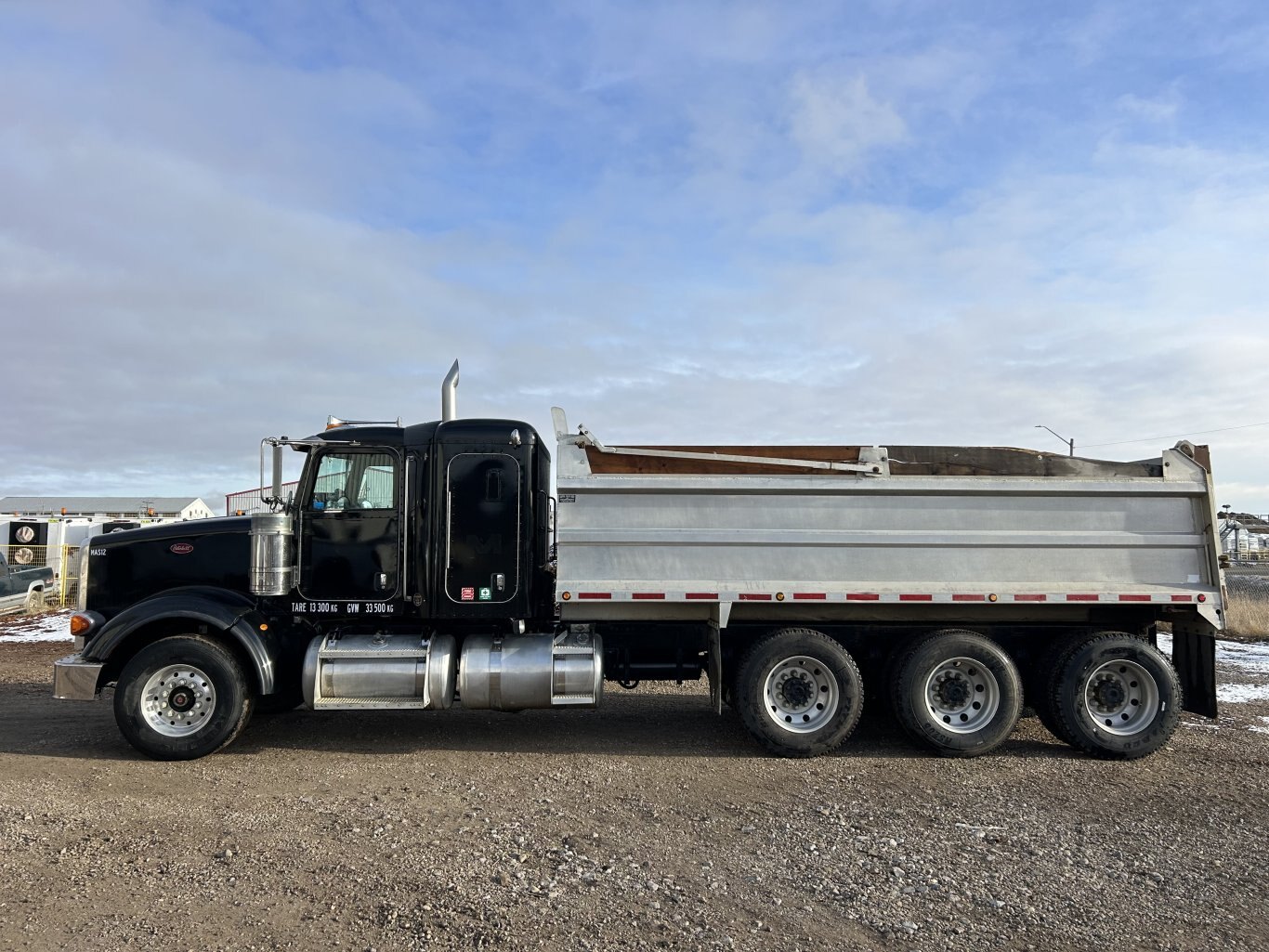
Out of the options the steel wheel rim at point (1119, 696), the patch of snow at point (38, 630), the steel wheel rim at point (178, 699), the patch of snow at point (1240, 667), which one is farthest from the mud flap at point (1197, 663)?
the patch of snow at point (38, 630)

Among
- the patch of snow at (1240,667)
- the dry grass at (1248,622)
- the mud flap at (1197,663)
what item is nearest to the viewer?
the mud flap at (1197,663)

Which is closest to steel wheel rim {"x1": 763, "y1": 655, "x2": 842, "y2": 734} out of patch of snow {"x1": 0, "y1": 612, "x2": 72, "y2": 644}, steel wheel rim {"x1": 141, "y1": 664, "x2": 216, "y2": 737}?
steel wheel rim {"x1": 141, "y1": 664, "x2": 216, "y2": 737}

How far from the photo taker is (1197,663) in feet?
25.2

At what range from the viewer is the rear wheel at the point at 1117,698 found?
731 centimetres

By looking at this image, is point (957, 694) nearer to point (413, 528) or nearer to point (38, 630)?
point (413, 528)

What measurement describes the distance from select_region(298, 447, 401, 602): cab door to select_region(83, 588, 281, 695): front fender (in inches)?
20.6

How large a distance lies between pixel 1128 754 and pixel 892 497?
9.59 feet

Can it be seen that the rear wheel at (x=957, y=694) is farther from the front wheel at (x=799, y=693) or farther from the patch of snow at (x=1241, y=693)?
the patch of snow at (x=1241, y=693)

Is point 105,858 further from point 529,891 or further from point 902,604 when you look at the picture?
point 902,604

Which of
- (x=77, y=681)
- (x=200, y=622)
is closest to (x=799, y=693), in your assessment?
(x=200, y=622)

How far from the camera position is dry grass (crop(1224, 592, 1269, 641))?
15477 millimetres

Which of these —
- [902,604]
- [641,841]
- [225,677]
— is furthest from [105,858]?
[902,604]

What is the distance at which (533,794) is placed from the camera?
622 cm

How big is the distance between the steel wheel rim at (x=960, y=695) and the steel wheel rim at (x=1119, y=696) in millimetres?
879
